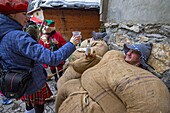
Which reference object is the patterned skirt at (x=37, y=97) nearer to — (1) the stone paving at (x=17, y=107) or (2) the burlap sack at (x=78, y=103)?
(2) the burlap sack at (x=78, y=103)

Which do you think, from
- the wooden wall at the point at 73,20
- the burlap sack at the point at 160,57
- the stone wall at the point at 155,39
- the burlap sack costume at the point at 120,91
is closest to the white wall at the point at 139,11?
the stone wall at the point at 155,39

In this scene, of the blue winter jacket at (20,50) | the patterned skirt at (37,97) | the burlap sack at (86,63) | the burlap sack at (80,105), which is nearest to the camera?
the blue winter jacket at (20,50)

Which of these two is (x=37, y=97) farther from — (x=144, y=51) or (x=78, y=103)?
(x=144, y=51)

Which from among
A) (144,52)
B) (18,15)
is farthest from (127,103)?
(18,15)

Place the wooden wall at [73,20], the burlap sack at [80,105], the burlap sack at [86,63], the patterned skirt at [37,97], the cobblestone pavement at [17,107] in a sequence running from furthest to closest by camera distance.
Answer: the wooden wall at [73,20]
the cobblestone pavement at [17,107]
the burlap sack at [86,63]
the patterned skirt at [37,97]
the burlap sack at [80,105]

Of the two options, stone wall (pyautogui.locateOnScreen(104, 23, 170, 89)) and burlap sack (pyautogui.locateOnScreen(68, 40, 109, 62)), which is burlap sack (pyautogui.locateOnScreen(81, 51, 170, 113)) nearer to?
stone wall (pyautogui.locateOnScreen(104, 23, 170, 89))

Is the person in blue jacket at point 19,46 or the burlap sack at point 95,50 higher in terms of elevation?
the person in blue jacket at point 19,46

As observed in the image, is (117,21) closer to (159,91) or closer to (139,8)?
(139,8)

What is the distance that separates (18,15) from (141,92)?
1189 mm

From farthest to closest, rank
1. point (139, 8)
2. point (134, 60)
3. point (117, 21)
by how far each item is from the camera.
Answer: point (117, 21) < point (139, 8) < point (134, 60)

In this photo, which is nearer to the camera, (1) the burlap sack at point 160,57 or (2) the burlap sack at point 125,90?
(2) the burlap sack at point 125,90

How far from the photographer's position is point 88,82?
150cm

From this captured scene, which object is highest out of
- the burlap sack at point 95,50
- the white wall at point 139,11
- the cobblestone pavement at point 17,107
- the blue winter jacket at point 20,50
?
the white wall at point 139,11

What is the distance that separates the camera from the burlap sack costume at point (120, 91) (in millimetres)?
1132
